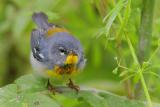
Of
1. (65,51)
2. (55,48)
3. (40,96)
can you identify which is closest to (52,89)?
(40,96)

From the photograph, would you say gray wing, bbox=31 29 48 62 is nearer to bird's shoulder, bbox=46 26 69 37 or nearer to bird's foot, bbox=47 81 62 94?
bird's shoulder, bbox=46 26 69 37

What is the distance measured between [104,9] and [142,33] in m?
0.25

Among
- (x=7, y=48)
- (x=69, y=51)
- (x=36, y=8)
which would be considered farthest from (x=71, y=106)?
(x=7, y=48)

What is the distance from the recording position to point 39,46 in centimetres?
324

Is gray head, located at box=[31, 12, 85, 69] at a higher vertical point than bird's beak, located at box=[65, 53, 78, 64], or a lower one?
higher

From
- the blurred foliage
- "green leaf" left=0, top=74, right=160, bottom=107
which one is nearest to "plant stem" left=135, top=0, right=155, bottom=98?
the blurred foliage

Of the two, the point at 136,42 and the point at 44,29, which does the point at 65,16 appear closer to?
the point at 44,29

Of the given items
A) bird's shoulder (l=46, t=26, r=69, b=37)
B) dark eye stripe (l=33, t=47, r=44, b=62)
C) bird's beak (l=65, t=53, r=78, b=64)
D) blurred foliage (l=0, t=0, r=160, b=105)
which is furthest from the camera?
blurred foliage (l=0, t=0, r=160, b=105)

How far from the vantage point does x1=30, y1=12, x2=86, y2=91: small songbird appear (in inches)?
117

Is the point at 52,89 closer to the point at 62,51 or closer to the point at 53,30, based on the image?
the point at 62,51

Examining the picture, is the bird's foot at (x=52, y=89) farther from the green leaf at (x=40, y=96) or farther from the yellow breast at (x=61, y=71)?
the yellow breast at (x=61, y=71)

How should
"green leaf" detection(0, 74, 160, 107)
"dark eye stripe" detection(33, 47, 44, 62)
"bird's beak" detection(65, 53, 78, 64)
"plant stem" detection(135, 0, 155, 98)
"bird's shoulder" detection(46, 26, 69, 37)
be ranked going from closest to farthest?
1. "green leaf" detection(0, 74, 160, 107)
2. "plant stem" detection(135, 0, 155, 98)
3. "bird's beak" detection(65, 53, 78, 64)
4. "dark eye stripe" detection(33, 47, 44, 62)
5. "bird's shoulder" detection(46, 26, 69, 37)

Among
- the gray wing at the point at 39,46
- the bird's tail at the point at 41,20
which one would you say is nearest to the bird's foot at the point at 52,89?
the gray wing at the point at 39,46

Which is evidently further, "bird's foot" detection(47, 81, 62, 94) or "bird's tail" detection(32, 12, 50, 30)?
"bird's tail" detection(32, 12, 50, 30)
